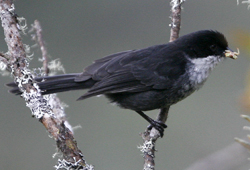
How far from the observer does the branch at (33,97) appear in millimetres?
2184

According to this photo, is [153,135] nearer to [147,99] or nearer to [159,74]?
[147,99]

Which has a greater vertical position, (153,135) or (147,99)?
(147,99)

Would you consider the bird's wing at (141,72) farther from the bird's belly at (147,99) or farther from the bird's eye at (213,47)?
the bird's eye at (213,47)

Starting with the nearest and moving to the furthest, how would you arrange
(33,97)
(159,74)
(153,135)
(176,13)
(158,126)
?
1. (33,97)
2. (153,135)
3. (158,126)
4. (159,74)
5. (176,13)

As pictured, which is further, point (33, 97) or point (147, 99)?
point (147, 99)

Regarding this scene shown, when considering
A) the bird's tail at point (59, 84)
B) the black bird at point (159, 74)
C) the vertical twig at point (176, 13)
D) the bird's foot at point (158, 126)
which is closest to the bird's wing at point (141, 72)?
the black bird at point (159, 74)

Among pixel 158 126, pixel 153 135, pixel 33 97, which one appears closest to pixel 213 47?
pixel 158 126

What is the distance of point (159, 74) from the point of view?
11.8ft

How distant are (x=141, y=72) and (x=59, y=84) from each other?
32.7 inches

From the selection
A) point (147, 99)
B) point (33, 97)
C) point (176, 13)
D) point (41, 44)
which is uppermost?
point (176, 13)

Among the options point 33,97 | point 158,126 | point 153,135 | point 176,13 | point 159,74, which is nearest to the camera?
point 33,97

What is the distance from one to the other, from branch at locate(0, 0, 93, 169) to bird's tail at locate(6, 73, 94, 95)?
63cm

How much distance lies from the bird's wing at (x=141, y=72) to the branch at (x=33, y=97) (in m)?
1.08

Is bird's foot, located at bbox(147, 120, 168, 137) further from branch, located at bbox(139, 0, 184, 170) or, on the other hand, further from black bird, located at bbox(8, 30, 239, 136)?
black bird, located at bbox(8, 30, 239, 136)
